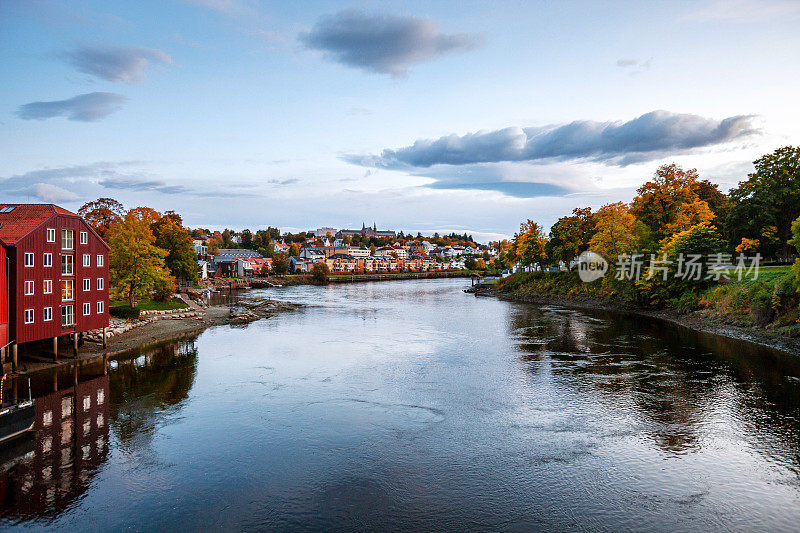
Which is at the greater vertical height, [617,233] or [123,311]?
[617,233]

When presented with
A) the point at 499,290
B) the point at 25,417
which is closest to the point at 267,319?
the point at 25,417

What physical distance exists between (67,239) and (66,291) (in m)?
3.10

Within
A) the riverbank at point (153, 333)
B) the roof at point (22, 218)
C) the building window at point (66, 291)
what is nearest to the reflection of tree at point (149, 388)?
the riverbank at point (153, 333)

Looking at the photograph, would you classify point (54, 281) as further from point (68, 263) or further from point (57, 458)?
point (57, 458)

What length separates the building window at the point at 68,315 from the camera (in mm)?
26669

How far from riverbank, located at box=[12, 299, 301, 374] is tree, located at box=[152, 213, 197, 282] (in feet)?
24.1

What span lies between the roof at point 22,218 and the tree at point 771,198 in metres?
57.8

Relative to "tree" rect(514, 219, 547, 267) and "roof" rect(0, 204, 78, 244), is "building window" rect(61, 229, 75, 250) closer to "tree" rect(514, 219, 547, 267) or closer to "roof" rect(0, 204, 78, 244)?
"roof" rect(0, 204, 78, 244)

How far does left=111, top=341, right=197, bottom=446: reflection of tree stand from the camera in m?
17.8

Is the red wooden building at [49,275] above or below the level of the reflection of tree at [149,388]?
above

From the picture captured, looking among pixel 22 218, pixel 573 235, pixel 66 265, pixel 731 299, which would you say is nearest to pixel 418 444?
pixel 66 265

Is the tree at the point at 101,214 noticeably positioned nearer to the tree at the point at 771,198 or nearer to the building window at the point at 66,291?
the building window at the point at 66,291

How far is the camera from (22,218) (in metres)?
25.5

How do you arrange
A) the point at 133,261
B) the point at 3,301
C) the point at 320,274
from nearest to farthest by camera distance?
the point at 3,301
the point at 133,261
the point at 320,274
